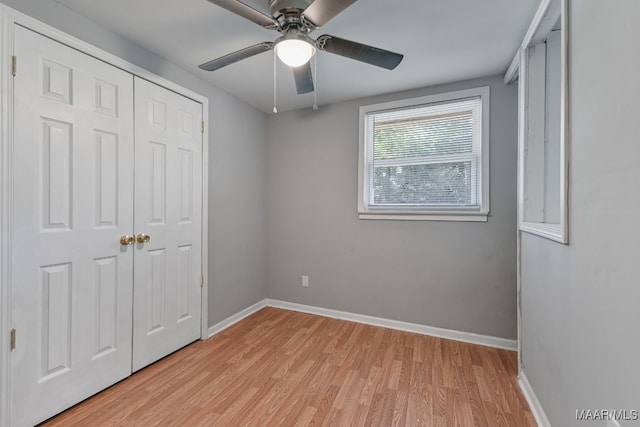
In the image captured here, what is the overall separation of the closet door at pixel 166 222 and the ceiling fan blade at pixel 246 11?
3.83 feet

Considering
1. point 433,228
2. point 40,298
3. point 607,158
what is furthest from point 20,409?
point 433,228

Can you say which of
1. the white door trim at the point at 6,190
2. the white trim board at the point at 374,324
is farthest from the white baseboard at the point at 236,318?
the white door trim at the point at 6,190

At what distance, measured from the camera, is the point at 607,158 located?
0.93 meters

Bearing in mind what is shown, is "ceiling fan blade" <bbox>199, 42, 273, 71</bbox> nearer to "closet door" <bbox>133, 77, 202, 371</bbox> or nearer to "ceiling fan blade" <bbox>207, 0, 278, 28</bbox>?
"ceiling fan blade" <bbox>207, 0, 278, 28</bbox>

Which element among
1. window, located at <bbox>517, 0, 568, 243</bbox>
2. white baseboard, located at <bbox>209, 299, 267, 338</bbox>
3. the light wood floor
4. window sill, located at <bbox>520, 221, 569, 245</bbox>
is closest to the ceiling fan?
window, located at <bbox>517, 0, 568, 243</bbox>

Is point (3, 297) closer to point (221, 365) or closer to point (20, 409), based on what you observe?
point (20, 409)

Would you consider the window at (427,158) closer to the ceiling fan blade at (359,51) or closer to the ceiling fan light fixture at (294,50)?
the ceiling fan blade at (359,51)

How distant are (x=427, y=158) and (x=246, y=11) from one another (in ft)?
6.68

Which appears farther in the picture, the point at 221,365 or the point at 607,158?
the point at 221,365

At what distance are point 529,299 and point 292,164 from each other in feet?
8.37

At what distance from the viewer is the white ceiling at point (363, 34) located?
1603 mm

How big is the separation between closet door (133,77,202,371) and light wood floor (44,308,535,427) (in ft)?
0.86

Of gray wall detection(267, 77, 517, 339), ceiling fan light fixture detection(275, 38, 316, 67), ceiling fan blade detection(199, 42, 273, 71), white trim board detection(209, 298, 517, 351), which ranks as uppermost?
ceiling fan blade detection(199, 42, 273, 71)

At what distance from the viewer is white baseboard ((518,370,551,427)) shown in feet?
4.82
